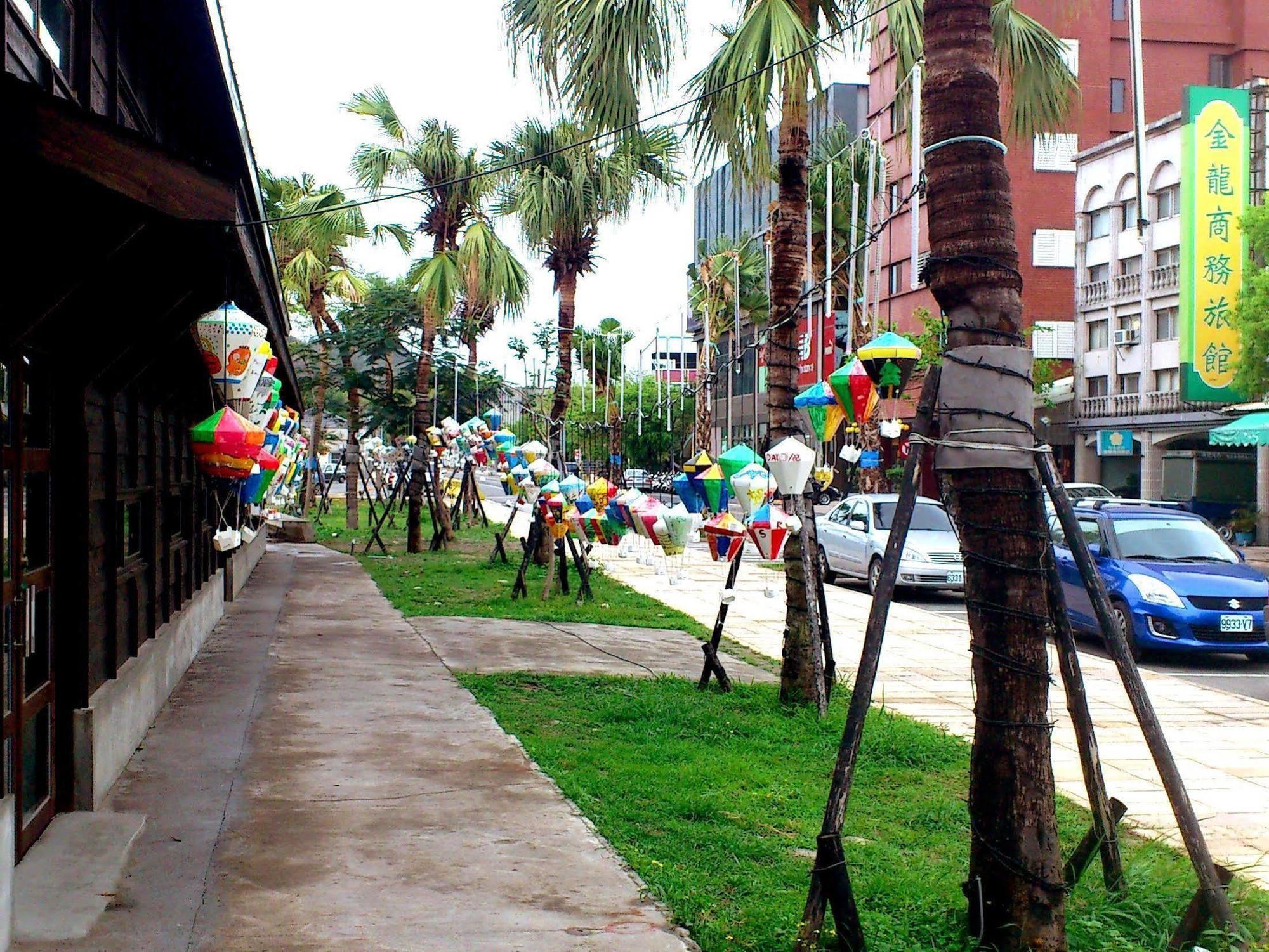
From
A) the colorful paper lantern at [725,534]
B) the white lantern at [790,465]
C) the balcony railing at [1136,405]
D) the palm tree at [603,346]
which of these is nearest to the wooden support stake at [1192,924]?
the white lantern at [790,465]

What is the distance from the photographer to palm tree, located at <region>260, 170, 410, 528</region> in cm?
2783

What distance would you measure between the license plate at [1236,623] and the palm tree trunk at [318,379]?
24.0m

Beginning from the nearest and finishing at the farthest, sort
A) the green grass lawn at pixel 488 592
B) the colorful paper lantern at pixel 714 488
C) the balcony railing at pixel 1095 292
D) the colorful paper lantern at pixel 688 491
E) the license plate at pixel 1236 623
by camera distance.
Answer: the colorful paper lantern at pixel 714 488 → the colorful paper lantern at pixel 688 491 → the license plate at pixel 1236 623 → the green grass lawn at pixel 488 592 → the balcony railing at pixel 1095 292

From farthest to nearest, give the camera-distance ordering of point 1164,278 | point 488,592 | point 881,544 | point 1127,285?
point 1127,285 → point 1164,278 → point 881,544 → point 488,592

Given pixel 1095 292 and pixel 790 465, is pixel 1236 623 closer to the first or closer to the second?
pixel 790 465

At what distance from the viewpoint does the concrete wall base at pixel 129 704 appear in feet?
22.0

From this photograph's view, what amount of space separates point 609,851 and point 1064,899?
222cm

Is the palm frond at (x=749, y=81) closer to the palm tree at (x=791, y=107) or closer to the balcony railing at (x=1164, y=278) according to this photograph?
the palm tree at (x=791, y=107)

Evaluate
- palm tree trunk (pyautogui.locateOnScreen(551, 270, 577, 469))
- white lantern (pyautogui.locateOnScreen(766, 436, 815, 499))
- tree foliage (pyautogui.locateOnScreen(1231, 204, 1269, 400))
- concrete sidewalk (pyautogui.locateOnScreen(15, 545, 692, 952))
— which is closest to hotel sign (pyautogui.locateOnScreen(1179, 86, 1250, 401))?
tree foliage (pyautogui.locateOnScreen(1231, 204, 1269, 400))

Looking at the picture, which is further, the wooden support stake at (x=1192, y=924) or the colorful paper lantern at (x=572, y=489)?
the colorful paper lantern at (x=572, y=489)

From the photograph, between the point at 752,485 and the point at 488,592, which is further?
the point at 488,592

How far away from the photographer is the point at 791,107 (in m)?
10.3

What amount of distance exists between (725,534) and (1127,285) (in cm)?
3755

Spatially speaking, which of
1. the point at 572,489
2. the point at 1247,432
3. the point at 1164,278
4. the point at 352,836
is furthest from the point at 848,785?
the point at 1164,278
